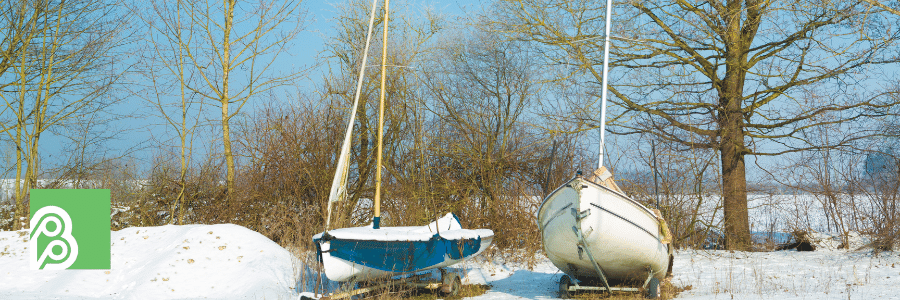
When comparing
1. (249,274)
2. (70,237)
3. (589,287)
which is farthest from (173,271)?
(589,287)

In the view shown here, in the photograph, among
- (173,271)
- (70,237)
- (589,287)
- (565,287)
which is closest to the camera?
(589,287)

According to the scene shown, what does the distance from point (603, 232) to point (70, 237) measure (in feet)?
28.0

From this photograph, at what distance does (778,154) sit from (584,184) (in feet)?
24.1

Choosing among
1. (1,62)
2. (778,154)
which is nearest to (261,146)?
(1,62)

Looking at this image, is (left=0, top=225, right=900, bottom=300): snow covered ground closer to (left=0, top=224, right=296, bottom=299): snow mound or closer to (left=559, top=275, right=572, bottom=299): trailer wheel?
(left=0, top=224, right=296, bottom=299): snow mound

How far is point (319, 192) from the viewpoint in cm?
1223

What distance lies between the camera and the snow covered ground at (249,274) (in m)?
8.23

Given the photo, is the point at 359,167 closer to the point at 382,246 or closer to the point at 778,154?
the point at 382,246

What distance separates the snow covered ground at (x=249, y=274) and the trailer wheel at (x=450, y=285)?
0.37m

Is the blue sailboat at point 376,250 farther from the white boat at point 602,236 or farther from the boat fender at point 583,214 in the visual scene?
the boat fender at point 583,214

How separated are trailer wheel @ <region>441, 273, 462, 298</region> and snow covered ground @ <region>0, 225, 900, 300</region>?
0.37 meters

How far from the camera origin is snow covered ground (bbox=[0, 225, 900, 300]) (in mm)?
8227

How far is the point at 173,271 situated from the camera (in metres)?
8.88

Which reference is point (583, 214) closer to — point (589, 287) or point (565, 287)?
point (589, 287)
